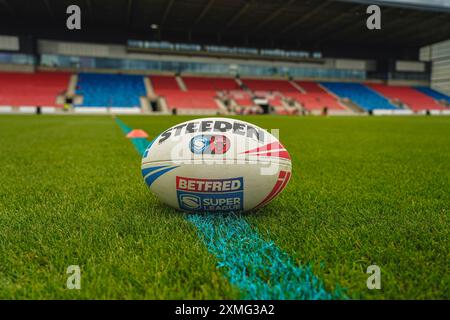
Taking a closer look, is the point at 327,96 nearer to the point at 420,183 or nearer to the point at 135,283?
the point at 420,183

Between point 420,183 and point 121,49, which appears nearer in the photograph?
point 420,183

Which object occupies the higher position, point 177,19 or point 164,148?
point 177,19

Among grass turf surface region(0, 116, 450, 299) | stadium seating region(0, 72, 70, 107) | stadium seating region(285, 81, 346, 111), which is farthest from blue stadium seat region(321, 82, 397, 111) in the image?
grass turf surface region(0, 116, 450, 299)

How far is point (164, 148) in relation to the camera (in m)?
2.12

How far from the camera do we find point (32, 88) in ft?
102

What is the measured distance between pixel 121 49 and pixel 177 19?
893 cm

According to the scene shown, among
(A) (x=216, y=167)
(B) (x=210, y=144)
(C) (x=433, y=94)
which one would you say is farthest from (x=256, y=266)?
(C) (x=433, y=94)

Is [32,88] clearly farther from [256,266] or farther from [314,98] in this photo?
[256,266]

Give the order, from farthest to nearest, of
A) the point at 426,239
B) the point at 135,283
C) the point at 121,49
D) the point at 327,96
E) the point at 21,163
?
the point at 327,96, the point at 121,49, the point at 21,163, the point at 426,239, the point at 135,283

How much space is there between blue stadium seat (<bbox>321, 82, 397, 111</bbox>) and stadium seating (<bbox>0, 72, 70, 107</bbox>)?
28610mm

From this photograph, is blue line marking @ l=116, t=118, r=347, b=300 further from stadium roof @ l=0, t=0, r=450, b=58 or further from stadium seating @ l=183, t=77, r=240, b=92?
stadium seating @ l=183, t=77, r=240, b=92

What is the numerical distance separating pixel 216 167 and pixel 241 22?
30433mm
